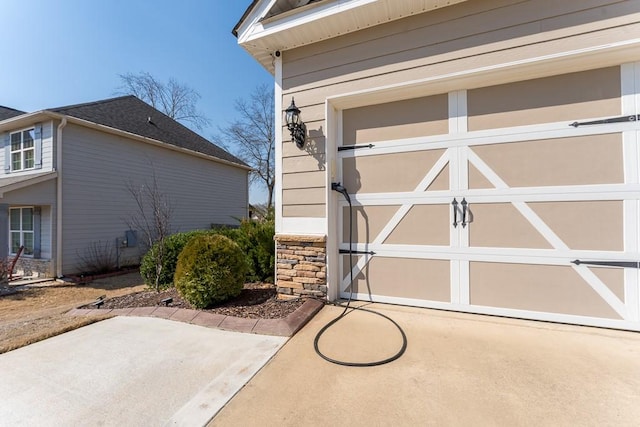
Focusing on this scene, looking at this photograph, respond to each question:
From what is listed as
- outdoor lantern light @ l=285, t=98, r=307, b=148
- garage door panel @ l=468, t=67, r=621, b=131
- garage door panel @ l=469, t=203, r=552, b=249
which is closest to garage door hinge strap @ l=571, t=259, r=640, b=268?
garage door panel @ l=469, t=203, r=552, b=249

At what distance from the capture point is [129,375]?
214 cm

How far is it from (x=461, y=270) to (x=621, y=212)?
1.57m

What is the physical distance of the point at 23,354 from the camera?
8.33ft

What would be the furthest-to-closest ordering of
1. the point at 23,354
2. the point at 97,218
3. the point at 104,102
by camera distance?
the point at 104,102, the point at 97,218, the point at 23,354

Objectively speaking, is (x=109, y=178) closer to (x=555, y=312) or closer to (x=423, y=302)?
(x=423, y=302)

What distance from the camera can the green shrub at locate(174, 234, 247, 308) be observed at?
3.37 m

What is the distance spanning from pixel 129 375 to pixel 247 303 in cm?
155

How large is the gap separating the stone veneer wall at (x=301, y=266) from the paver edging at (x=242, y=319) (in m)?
0.21

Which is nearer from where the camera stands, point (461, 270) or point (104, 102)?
point (461, 270)

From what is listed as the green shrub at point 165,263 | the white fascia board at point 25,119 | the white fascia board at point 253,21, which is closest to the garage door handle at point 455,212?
the white fascia board at point 253,21

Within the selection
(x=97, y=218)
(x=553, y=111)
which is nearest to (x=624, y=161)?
(x=553, y=111)

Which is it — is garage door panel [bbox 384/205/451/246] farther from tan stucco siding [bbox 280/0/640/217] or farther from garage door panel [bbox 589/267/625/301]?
garage door panel [bbox 589/267/625/301]

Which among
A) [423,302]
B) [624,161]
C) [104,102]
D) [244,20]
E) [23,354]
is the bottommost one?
[23,354]

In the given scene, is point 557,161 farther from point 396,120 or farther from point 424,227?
point 396,120
